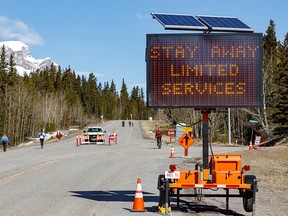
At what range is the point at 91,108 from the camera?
181m

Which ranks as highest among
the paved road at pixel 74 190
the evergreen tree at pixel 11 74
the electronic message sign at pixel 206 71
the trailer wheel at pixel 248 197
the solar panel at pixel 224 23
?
the evergreen tree at pixel 11 74

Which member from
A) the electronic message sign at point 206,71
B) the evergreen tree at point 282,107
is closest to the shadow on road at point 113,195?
the electronic message sign at point 206,71

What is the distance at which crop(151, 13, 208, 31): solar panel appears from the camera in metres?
11.1

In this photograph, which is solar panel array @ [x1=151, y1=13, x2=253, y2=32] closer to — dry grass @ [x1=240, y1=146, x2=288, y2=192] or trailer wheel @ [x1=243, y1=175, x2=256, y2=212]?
trailer wheel @ [x1=243, y1=175, x2=256, y2=212]

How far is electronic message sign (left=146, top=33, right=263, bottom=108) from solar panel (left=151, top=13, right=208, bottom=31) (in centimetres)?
41

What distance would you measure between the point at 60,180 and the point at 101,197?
472 centimetres

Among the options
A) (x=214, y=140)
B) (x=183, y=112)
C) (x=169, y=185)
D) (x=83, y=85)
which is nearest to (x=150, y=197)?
(x=169, y=185)

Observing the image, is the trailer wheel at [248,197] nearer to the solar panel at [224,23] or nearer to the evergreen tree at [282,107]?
the solar panel at [224,23]

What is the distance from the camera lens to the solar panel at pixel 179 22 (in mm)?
11125

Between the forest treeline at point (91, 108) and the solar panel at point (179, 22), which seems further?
the forest treeline at point (91, 108)

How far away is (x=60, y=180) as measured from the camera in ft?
56.2

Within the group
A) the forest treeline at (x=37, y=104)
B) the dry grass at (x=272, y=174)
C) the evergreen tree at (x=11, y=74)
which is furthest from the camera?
the evergreen tree at (x=11, y=74)

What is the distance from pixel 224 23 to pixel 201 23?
24.6 inches

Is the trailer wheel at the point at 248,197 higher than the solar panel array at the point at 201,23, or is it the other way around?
the solar panel array at the point at 201,23
